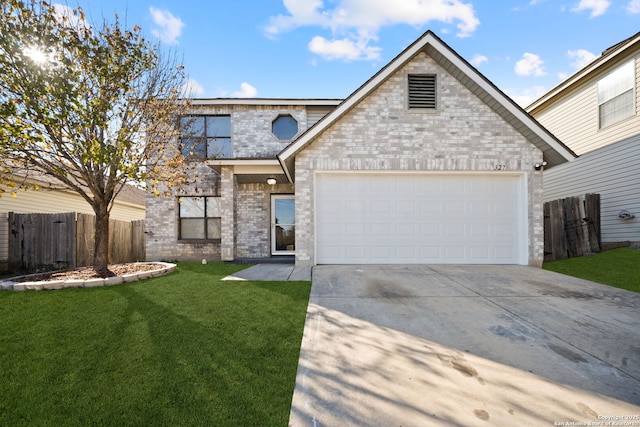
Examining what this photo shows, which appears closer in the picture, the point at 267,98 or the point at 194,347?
the point at 194,347

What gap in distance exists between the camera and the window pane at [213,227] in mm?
10656

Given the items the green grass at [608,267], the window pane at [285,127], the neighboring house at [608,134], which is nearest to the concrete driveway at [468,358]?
the green grass at [608,267]

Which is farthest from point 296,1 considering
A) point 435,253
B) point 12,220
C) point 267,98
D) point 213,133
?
point 12,220

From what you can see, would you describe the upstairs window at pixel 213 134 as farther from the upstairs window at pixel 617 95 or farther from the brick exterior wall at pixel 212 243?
the upstairs window at pixel 617 95

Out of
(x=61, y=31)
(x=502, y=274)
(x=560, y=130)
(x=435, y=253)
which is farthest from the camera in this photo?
(x=560, y=130)

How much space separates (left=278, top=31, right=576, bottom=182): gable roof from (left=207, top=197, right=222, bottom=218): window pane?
454cm

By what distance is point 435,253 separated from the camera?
772cm

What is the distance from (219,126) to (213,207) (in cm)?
344

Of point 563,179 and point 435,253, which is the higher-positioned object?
point 563,179

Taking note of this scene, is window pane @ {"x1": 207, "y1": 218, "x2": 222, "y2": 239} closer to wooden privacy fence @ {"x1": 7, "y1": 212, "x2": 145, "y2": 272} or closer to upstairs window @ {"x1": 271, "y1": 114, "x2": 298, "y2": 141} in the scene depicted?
wooden privacy fence @ {"x1": 7, "y1": 212, "x2": 145, "y2": 272}

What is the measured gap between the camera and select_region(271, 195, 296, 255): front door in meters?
10.7

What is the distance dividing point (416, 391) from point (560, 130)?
47.7 ft

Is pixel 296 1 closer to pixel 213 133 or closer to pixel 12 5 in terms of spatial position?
pixel 213 133

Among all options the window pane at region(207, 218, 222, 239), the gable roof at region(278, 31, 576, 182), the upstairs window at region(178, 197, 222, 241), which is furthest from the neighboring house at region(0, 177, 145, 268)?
the gable roof at region(278, 31, 576, 182)
